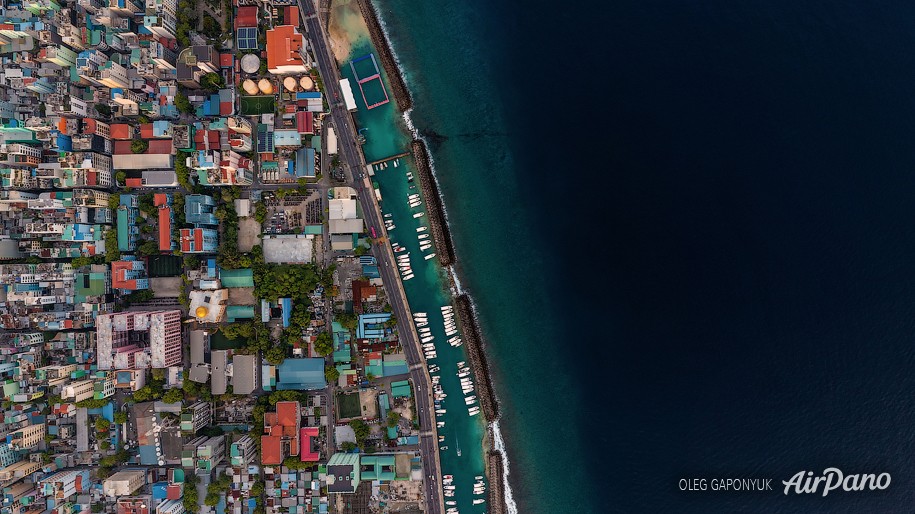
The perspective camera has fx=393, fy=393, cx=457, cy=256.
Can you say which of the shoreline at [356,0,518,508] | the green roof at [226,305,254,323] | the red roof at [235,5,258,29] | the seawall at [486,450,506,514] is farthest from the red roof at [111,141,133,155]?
the seawall at [486,450,506,514]

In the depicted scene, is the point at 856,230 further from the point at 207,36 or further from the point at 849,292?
the point at 207,36

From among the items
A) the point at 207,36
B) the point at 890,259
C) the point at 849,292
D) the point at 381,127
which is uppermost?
the point at 207,36

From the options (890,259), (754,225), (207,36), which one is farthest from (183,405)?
(890,259)

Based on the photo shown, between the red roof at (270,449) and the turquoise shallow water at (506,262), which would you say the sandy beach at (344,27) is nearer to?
the turquoise shallow water at (506,262)

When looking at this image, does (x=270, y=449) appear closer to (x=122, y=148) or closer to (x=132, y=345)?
(x=132, y=345)

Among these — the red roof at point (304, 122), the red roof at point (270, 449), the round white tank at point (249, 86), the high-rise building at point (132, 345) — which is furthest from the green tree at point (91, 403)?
the round white tank at point (249, 86)

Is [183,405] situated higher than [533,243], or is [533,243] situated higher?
[533,243]
